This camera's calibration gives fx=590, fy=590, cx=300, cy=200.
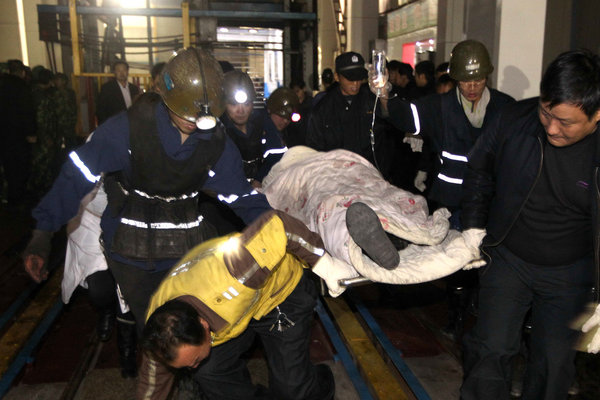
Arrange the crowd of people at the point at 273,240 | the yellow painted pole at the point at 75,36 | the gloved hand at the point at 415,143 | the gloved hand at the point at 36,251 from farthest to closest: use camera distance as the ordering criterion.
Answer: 1. the yellow painted pole at the point at 75,36
2. the gloved hand at the point at 415,143
3. the gloved hand at the point at 36,251
4. the crowd of people at the point at 273,240

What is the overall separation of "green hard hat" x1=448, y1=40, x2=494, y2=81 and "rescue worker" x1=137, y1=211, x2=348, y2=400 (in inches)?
61.4

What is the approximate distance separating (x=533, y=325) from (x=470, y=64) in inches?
65.4

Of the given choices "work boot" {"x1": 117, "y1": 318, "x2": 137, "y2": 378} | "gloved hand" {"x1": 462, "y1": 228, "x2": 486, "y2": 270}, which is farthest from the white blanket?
"work boot" {"x1": 117, "y1": 318, "x2": 137, "y2": 378}

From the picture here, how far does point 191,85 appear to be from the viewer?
2541 millimetres

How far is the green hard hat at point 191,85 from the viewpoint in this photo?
254 cm

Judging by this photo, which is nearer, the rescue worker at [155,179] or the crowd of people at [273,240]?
the crowd of people at [273,240]

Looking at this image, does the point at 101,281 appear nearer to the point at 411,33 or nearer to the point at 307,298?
the point at 307,298

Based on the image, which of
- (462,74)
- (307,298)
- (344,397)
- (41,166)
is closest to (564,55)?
(462,74)

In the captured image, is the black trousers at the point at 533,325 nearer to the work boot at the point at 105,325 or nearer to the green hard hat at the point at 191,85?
the green hard hat at the point at 191,85

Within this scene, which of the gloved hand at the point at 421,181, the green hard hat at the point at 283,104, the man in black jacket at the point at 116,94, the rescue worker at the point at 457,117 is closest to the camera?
the rescue worker at the point at 457,117

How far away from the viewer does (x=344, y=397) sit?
3369 mm

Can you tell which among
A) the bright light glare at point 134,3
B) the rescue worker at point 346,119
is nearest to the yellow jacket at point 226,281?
the rescue worker at point 346,119

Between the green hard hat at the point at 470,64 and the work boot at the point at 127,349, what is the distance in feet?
8.23

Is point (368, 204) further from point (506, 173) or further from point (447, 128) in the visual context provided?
point (447, 128)
